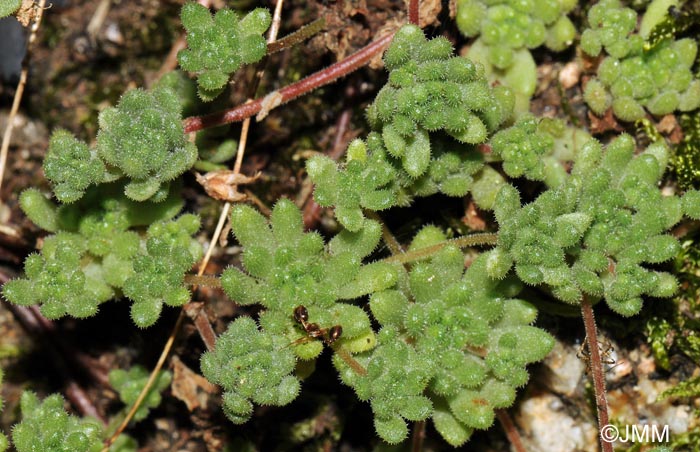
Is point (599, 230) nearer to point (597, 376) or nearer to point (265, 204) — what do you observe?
point (597, 376)

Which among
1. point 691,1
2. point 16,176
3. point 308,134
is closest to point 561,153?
point 691,1

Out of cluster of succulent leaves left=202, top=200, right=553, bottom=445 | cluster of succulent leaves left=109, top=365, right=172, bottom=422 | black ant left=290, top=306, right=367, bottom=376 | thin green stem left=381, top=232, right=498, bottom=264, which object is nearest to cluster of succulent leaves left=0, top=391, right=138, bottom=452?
cluster of succulent leaves left=109, top=365, right=172, bottom=422

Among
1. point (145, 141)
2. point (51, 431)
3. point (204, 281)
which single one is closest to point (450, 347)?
point (204, 281)

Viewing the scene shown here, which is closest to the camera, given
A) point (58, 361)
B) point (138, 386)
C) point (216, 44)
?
point (216, 44)

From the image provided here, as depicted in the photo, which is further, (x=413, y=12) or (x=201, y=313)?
(x=201, y=313)

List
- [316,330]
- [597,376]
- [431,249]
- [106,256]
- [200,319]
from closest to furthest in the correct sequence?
[316,330] → [597,376] → [431,249] → [106,256] → [200,319]

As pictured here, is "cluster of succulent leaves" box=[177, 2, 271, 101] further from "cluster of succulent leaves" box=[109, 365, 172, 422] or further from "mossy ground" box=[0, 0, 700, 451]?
"cluster of succulent leaves" box=[109, 365, 172, 422]

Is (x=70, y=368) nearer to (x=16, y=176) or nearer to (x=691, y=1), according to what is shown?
(x=16, y=176)
